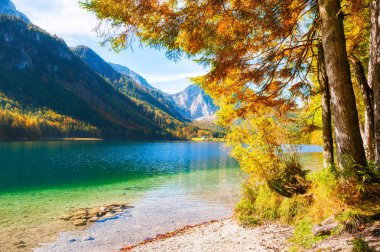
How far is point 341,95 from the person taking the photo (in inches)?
262

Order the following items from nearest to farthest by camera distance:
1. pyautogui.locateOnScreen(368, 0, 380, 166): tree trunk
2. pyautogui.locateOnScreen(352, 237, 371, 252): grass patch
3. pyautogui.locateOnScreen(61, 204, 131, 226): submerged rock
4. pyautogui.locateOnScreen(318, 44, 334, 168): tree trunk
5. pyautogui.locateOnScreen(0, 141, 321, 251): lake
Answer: pyautogui.locateOnScreen(352, 237, 371, 252): grass patch
pyautogui.locateOnScreen(368, 0, 380, 166): tree trunk
pyautogui.locateOnScreen(318, 44, 334, 168): tree trunk
pyautogui.locateOnScreen(0, 141, 321, 251): lake
pyautogui.locateOnScreen(61, 204, 131, 226): submerged rock

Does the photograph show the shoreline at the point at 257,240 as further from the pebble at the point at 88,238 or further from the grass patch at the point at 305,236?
the pebble at the point at 88,238

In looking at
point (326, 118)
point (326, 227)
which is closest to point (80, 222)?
point (326, 118)

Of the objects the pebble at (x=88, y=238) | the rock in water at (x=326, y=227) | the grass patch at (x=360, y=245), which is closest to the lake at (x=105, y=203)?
the pebble at (x=88, y=238)

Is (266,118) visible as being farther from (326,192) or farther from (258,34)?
(326,192)

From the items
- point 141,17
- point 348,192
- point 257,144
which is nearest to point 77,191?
point 257,144

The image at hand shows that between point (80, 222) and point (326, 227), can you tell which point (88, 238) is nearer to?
point (80, 222)

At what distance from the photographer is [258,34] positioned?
28.0 feet

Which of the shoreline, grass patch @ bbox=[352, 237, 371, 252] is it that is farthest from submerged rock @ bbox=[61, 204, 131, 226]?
grass patch @ bbox=[352, 237, 371, 252]

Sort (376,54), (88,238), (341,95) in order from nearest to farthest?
(376,54)
(341,95)
(88,238)

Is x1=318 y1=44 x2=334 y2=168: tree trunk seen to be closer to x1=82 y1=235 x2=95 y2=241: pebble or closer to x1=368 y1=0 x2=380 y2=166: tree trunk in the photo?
x1=368 y1=0 x2=380 y2=166: tree trunk

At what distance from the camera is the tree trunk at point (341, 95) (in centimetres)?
661

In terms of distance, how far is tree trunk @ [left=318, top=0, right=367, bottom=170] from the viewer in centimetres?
661

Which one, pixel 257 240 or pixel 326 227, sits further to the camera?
pixel 257 240
